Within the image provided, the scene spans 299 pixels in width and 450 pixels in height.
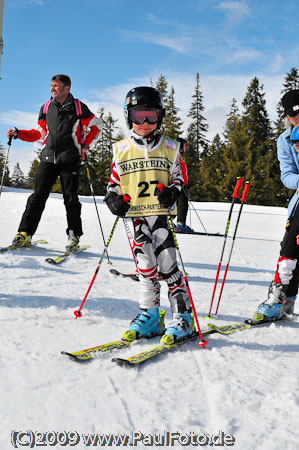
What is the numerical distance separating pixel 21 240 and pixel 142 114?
372 centimetres

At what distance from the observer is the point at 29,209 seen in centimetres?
606

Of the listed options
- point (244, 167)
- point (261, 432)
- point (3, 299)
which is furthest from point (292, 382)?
point (244, 167)

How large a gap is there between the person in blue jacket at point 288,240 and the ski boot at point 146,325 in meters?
0.99

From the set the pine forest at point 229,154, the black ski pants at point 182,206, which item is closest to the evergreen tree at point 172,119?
the pine forest at point 229,154

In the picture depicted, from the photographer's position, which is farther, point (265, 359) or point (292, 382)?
point (265, 359)

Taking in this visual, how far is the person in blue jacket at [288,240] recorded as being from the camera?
3.52m

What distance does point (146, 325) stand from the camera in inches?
121

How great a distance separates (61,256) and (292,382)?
4.19 metres

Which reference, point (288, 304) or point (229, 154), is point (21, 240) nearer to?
point (288, 304)

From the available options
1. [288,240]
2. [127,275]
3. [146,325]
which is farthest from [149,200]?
[127,275]

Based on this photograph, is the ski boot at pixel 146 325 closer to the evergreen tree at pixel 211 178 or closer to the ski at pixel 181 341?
the ski at pixel 181 341

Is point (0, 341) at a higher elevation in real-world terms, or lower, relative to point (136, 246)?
lower

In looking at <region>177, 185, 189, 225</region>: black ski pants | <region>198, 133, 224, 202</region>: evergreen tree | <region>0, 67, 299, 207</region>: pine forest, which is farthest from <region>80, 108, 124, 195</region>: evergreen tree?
<region>177, 185, 189, 225</region>: black ski pants

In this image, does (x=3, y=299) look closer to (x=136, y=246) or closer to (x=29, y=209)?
(x=136, y=246)
